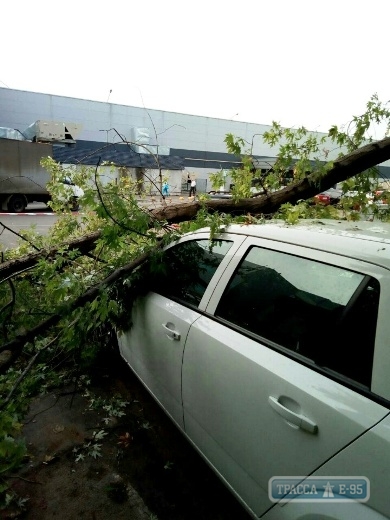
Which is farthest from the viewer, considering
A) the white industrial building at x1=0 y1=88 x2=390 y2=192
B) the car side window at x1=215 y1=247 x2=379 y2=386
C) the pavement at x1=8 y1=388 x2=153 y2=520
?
the white industrial building at x1=0 y1=88 x2=390 y2=192

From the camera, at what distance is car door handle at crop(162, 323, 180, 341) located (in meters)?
1.95

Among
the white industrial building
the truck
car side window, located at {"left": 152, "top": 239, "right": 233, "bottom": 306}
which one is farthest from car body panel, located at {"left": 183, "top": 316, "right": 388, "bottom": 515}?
the white industrial building

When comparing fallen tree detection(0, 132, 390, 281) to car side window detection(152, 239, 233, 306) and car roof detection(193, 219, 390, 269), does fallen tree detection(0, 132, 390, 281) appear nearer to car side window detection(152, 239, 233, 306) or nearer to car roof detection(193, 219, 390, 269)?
car side window detection(152, 239, 233, 306)

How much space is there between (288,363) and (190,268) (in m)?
1.09

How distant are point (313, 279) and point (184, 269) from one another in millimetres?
1066

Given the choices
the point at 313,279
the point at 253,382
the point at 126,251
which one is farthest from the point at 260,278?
the point at 126,251

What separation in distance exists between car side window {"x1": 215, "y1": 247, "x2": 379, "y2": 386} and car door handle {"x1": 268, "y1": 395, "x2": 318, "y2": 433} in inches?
9.0

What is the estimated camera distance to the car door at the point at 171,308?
196 cm

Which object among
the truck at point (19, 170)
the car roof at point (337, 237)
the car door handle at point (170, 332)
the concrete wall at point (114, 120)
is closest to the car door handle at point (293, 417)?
the car roof at point (337, 237)

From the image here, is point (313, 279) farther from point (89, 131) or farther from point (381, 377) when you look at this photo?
→ point (89, 131)

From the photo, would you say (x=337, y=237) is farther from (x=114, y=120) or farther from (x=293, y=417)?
(x=114, y=120)

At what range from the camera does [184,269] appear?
231cm

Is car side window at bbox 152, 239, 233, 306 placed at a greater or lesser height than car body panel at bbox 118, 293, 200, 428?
greater

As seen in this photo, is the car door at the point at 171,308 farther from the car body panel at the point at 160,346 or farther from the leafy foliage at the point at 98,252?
the leafy foliage at the point at 98,252
